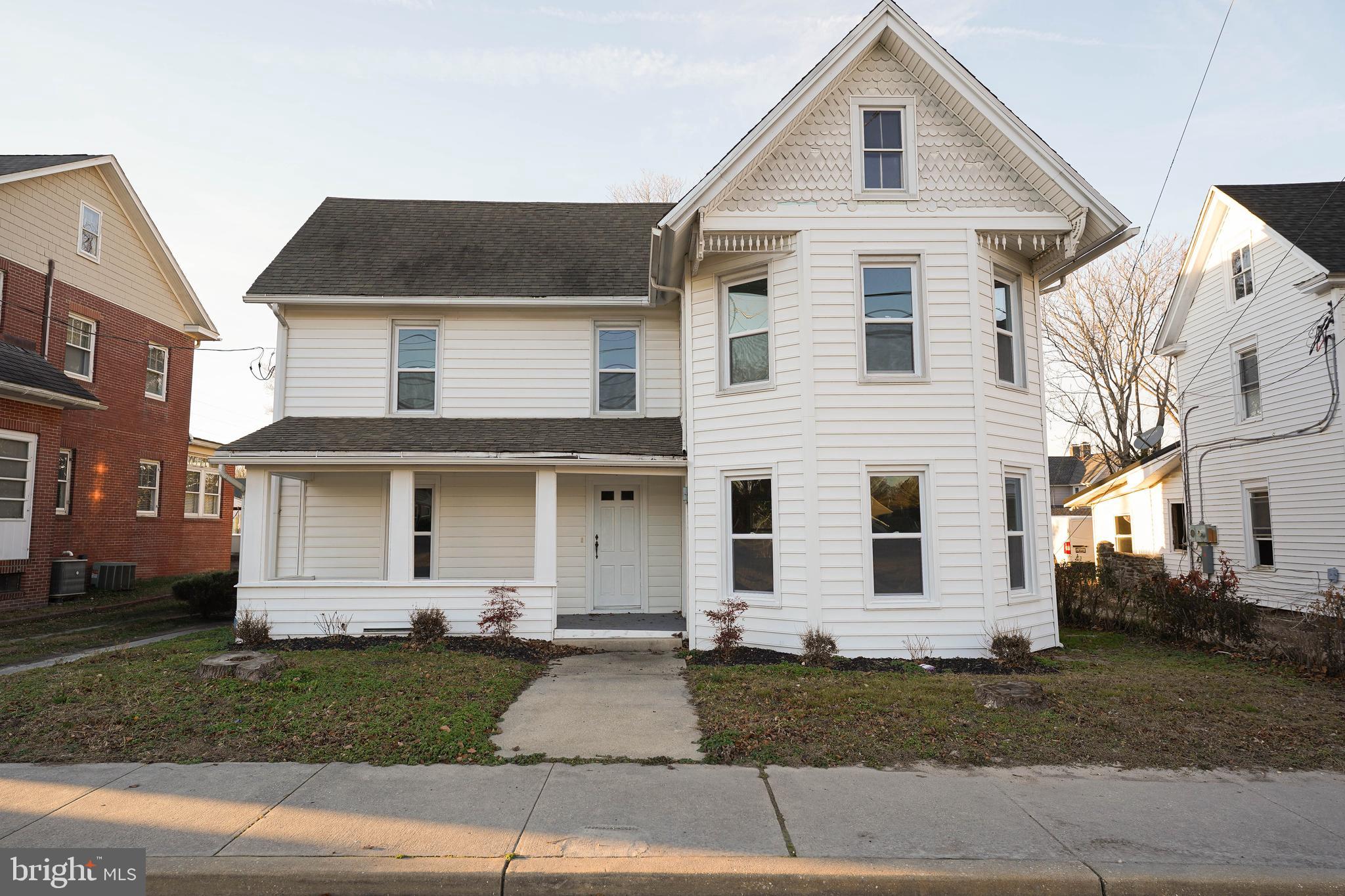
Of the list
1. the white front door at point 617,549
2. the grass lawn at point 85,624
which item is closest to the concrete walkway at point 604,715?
the white front door at point 617,549

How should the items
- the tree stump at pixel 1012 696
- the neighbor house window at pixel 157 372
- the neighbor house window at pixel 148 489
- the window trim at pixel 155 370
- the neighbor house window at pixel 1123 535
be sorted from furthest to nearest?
the neighbor house window at pixel 1123 535
the neighbor house window at pixel 157 372
the window trim at pixel 155 370
the neighbor house window at pixel 148 489
the tree stump at pixel 1012 696

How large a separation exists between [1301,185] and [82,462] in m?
28.9

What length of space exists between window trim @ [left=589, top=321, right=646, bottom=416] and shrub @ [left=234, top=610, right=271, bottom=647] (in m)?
5.91

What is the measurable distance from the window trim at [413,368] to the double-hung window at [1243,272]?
1723 cm

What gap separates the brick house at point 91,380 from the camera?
14820 mm

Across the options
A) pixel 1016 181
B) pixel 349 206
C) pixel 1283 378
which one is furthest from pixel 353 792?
pixel 1283 378

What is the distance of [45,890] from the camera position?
4.25m

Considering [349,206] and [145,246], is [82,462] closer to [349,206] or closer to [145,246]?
[145,246]

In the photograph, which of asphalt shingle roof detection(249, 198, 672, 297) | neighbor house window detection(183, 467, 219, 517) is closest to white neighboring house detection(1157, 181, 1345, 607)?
asphalt shingle roof detection(249, 198, 672, 297)

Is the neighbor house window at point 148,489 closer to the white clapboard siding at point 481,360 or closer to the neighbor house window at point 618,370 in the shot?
the white clapboard siding at point 481,360

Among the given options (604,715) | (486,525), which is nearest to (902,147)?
(604,715)

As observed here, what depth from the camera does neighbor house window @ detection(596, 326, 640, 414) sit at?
1325 centimetres

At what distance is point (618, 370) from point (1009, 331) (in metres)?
6.22

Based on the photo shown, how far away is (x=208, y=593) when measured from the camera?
46.8 ft
